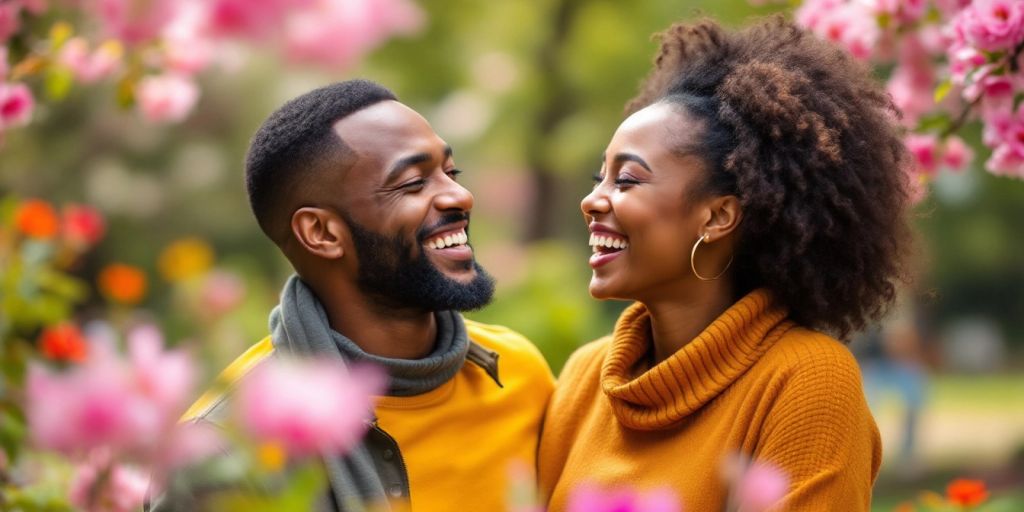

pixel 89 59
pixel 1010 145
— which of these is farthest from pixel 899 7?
pixel 89 59

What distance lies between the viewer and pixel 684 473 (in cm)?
246

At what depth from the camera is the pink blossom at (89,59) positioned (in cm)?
312

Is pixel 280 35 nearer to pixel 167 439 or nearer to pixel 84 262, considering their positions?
pixel 167 439

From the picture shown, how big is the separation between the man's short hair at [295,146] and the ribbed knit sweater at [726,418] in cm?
78

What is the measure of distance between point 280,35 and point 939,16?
1.85 metres

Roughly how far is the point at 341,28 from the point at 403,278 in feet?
1.96

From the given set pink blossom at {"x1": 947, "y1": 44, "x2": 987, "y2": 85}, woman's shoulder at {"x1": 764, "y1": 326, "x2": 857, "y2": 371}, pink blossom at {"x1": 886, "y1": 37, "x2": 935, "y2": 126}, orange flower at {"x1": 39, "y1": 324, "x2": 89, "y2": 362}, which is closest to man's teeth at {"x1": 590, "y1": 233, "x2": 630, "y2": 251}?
woman's shoulder at {"x1": 764, "y1": 326, "x2": 857, "y2": 371}

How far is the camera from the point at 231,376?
267cm

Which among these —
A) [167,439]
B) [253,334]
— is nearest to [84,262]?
[253,334]

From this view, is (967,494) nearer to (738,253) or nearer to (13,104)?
(738,253)

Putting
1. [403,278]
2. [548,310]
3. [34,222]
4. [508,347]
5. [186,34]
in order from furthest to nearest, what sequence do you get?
[548,310] < [34,222] < [508,347] < [186,34] < [403,278]

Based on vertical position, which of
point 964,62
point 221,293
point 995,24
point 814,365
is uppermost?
point 995,24

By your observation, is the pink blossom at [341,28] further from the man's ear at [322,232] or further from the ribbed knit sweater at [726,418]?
the ribbed knit sweater at [726,418]

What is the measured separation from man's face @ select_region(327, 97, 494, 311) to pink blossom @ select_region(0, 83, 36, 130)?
2.53 feet
